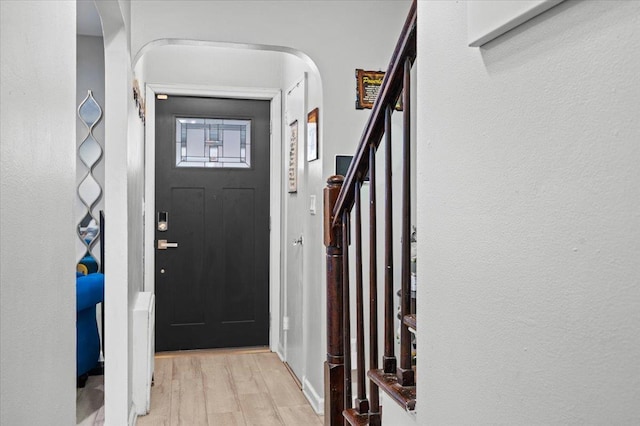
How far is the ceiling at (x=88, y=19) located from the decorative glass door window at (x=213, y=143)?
973 mm

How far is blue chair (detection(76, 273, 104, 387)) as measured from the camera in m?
3.87

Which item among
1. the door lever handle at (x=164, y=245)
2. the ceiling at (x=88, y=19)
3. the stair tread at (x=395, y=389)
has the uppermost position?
the ceiling at (x=88, y=19)

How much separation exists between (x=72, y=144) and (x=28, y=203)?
0.48 meters

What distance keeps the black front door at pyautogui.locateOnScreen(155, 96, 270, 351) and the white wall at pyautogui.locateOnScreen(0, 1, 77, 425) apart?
342 cm

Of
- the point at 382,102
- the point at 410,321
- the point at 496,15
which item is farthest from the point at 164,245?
the point at 496,15

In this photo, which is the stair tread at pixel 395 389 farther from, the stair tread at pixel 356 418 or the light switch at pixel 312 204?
the light switch at pixel 312 204

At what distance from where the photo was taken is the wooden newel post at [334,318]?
2229 mm

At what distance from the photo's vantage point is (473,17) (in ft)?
3.42

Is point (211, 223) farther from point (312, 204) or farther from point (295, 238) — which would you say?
point (312, 204)

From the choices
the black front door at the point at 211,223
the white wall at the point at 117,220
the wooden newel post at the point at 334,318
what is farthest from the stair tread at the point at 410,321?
the black front door at the point at 211,223

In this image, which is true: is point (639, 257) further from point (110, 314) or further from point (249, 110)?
point (249, 110)

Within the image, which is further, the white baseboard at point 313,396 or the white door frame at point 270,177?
the white door frame at point 270,177

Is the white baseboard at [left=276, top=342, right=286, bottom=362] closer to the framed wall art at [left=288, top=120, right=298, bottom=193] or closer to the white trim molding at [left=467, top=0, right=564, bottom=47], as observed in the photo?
the framed wall art at [left=288, top=120, right=298, bottom=193]

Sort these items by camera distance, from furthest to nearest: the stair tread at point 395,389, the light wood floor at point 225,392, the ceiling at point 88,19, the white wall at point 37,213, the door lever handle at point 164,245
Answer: the door lever handle at point 164,245 < the ceiling at point 88,19 < the light wood floor at point 225,392 < the stair tread at point 395,389 < the white wall at point 37,213
